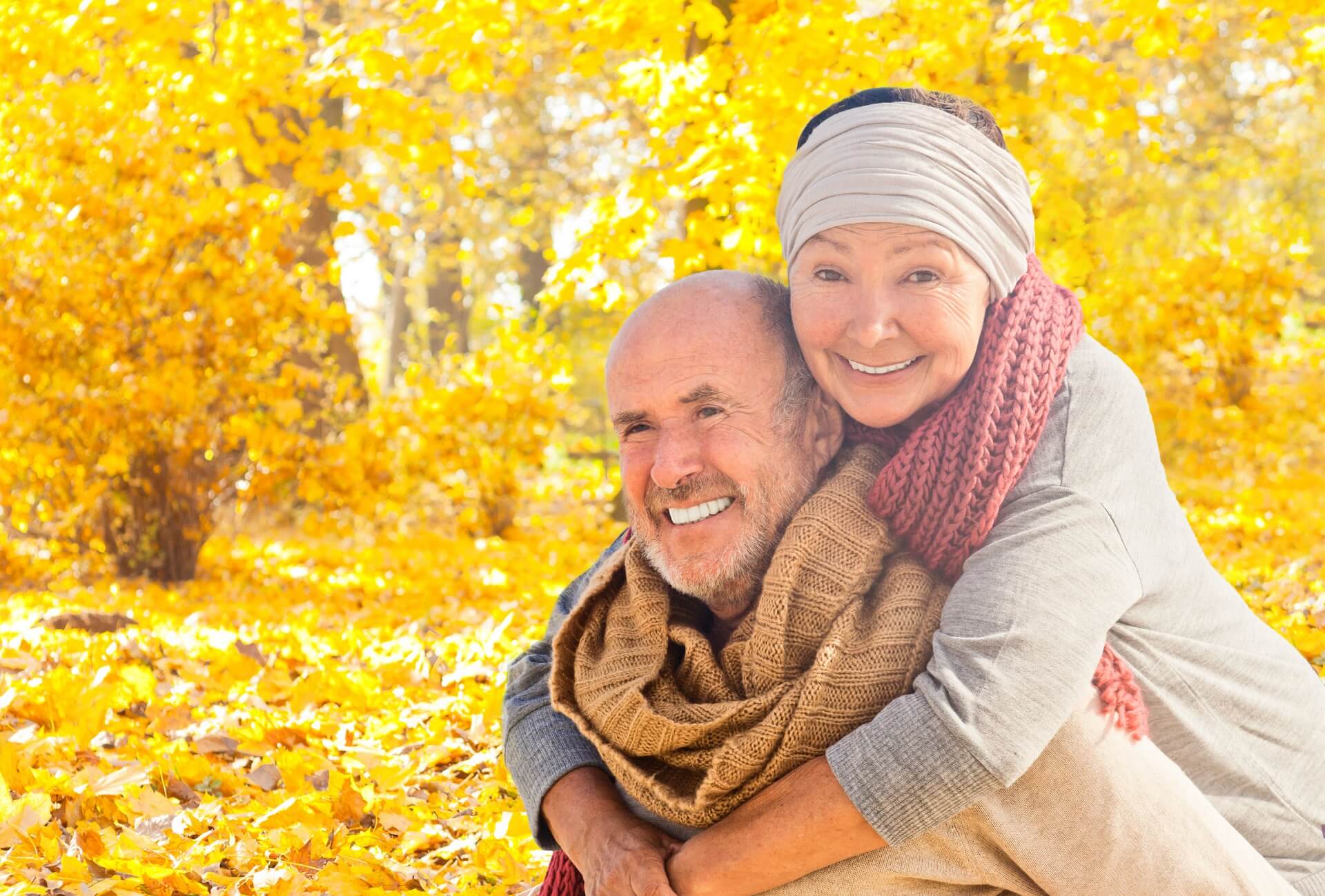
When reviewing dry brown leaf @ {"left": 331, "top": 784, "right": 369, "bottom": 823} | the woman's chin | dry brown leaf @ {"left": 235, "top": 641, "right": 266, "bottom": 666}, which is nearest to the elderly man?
the woman's chin

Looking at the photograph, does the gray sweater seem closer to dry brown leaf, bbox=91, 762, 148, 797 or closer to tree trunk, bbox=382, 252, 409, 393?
dry brown leaf, bbox=91, 762, 148, 797

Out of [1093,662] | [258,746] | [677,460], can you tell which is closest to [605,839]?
[677,460]

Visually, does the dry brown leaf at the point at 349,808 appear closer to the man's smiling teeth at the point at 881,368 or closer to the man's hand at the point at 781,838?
the man's hand at the point at 781,838

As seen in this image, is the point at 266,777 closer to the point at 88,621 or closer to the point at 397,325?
the point at 88,621

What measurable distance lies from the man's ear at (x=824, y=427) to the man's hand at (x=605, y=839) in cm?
74

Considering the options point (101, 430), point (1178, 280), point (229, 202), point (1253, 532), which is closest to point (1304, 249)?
point (1178, 280)

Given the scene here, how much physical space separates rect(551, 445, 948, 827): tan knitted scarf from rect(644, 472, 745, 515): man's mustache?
168 mm

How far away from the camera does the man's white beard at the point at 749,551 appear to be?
7.09 ft

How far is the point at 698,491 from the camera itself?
220 centimetres

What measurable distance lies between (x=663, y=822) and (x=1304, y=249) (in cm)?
1120

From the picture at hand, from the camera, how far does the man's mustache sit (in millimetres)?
2184

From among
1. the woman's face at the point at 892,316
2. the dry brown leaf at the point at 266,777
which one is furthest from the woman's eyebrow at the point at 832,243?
the dry brown leaf at the point at 266,777

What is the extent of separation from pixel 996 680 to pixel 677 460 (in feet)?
2.26

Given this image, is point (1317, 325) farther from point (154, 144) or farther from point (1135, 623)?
point (1135, 623)
